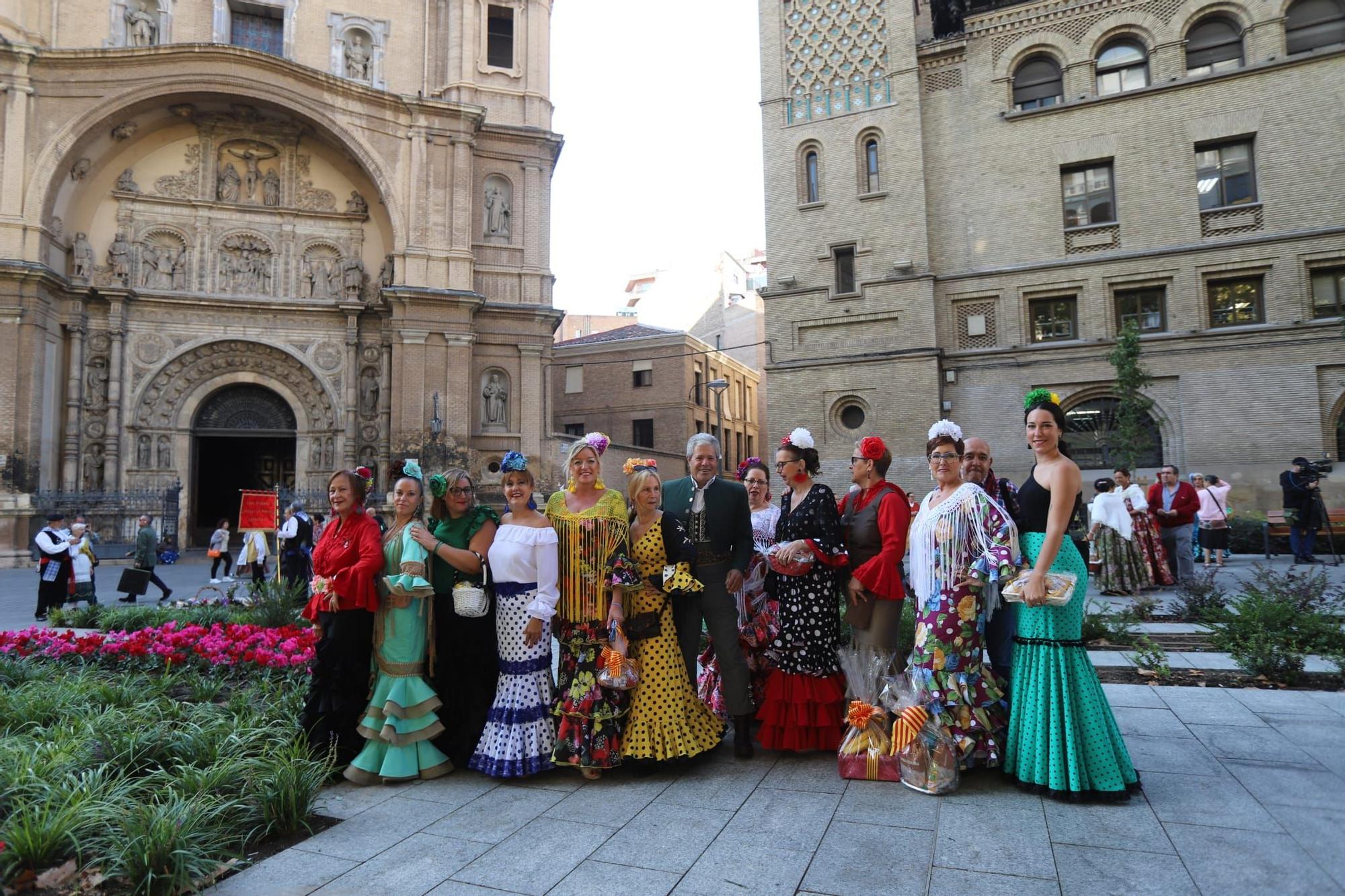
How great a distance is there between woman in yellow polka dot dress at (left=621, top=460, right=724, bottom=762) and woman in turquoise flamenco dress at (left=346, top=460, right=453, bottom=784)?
126 cm

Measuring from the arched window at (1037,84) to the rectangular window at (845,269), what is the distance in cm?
621

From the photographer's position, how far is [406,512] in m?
4.94

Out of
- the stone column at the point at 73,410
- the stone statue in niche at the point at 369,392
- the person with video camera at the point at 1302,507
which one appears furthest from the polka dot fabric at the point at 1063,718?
the stone column at the point at 73,410

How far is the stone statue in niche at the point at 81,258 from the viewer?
22.5 metres

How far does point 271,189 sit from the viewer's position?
24.8 m

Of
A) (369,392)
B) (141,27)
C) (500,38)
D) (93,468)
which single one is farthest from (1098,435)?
(141,27)

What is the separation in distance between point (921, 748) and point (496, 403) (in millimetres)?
Result: 22980

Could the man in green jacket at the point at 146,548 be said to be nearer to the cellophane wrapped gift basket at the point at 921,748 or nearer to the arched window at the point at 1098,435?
the cellophane wrapped gift basket at the point at 921,748

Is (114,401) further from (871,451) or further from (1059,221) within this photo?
(1059,221)

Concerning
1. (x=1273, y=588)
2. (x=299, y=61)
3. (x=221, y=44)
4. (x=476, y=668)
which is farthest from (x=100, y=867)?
(x=299, y=61)

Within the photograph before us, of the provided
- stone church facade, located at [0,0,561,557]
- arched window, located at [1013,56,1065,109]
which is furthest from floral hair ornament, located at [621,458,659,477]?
arched window, located at [1013,56,1065,109]

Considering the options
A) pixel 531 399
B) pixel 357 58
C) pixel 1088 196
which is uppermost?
pixel 357 58

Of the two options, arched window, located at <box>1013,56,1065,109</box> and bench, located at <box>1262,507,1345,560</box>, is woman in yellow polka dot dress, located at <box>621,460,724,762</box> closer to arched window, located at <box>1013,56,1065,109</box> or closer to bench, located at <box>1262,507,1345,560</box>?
bench, located at <box>1262,507,1345,560</box>

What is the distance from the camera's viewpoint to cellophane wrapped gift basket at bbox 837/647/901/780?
447 cm
